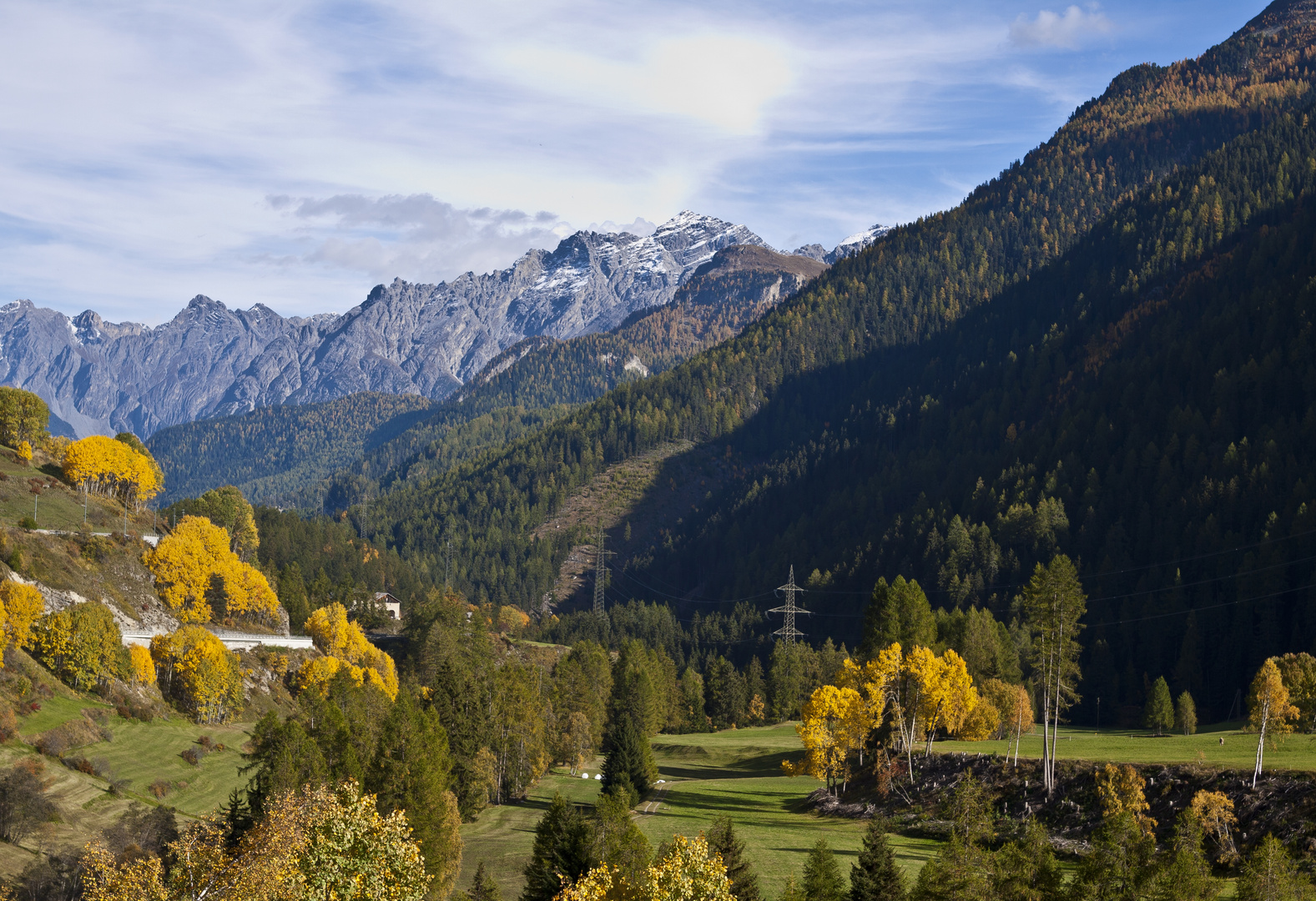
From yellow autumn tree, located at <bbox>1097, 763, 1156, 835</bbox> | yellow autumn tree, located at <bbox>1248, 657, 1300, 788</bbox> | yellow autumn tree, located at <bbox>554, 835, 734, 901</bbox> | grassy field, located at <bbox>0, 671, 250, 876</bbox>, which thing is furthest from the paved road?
yellow autumn tree, located at <bbox>554, 835, 734, 901</bbox>

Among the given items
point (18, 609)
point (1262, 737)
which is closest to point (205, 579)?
point (18, 609)

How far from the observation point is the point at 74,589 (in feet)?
462

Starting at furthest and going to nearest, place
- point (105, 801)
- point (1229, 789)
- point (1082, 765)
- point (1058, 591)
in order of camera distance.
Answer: point (105, 801)
point (1058, 591)
point (1082, 765)
point (1229, 789)

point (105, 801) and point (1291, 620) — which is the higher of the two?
point (1291, 620)

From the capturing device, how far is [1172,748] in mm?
84312

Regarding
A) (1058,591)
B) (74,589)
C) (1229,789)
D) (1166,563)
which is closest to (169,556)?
(74,589)

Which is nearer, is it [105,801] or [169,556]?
[105,801]

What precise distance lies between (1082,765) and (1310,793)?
710 inches

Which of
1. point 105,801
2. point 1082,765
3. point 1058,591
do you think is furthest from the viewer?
point 105,801

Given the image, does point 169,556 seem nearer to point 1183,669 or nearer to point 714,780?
point 714,780

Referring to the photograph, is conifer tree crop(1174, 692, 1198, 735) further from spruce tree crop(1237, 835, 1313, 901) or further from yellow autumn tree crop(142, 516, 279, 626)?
yellow autumn tree crop(142, 516, 279, 626)

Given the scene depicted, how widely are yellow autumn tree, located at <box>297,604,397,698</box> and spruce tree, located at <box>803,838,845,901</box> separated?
381 ft

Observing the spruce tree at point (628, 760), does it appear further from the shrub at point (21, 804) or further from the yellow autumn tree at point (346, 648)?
the yellow autumn tree at point (346, 648)

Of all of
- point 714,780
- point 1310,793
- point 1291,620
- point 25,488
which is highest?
point 25,488
